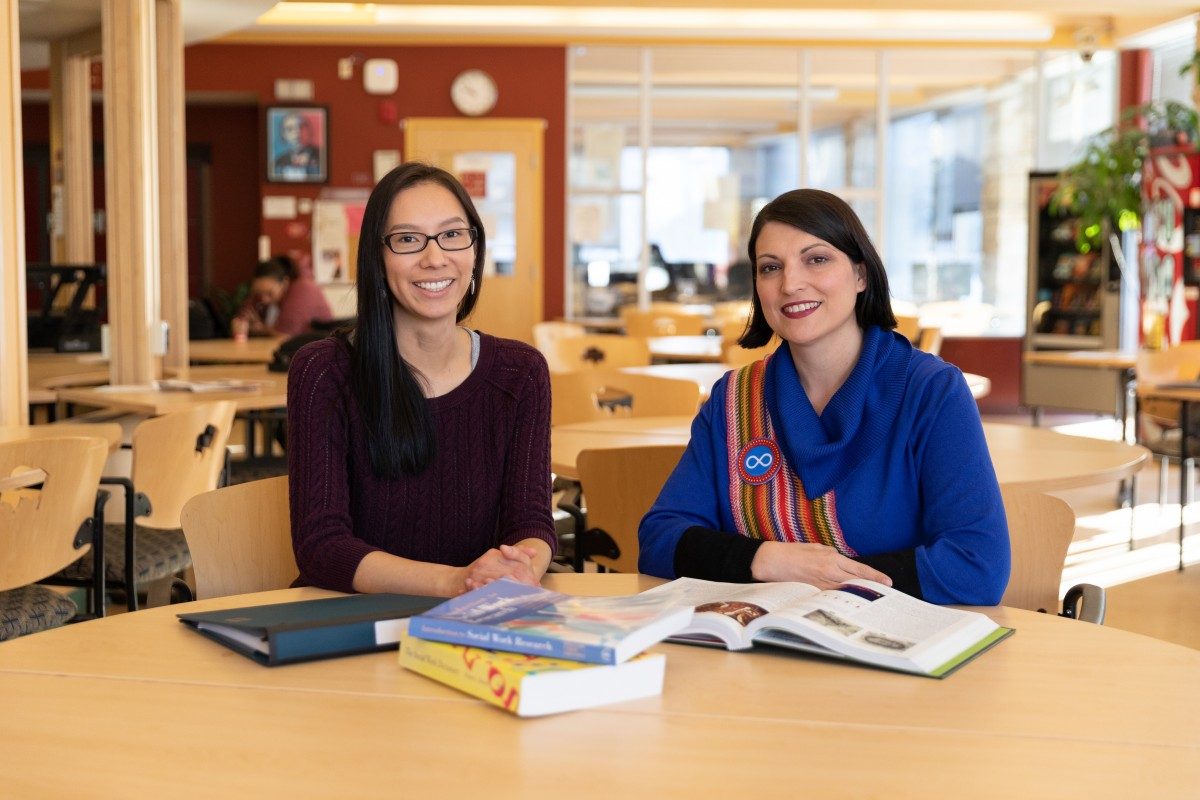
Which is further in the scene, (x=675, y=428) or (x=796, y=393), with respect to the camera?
(x=675, y=428)

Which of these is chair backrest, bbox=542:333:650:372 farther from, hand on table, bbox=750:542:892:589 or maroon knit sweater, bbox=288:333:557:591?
hand on table, bbox=750:542:892:589

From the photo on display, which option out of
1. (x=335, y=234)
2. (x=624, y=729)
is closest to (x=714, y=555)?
(x=624, y=729)

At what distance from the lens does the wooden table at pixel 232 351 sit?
6387mm

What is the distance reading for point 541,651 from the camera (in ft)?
4.47

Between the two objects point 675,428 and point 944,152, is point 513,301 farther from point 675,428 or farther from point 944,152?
point 675,428

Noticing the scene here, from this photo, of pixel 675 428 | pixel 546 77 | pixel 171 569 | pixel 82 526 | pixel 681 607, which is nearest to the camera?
pixel 681 607

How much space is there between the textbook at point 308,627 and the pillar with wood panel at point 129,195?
13.0ft

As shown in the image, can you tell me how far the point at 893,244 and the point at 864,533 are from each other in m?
9.87

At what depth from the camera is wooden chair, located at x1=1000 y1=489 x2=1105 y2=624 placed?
2.18m

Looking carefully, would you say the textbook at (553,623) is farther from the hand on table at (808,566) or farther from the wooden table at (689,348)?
the wooden table at (689,348)

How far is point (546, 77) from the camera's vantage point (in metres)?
10.8

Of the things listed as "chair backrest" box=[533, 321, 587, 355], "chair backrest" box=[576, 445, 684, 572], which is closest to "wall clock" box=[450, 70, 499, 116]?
"chair backrest" box=[533, 321, 587, 355]

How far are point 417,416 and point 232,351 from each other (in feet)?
15.8

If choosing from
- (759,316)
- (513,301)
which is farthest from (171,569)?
(513,301)
